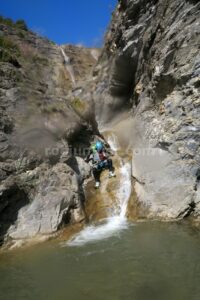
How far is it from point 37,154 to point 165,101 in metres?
7.40

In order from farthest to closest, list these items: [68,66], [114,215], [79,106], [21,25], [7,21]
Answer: [21,25] → [7,21] → [68,66] → [79,106] → [114,215]

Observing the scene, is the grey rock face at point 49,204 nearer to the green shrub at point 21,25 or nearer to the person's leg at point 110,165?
the person's leg at point 110,165

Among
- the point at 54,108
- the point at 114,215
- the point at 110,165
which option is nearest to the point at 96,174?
the point at 110,165

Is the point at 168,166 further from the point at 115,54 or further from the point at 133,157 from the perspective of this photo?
the point at 115,54

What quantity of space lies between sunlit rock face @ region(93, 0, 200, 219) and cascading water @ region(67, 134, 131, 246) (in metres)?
0.61

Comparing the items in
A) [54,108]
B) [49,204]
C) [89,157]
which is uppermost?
[54,108]

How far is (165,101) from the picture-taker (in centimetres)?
1834

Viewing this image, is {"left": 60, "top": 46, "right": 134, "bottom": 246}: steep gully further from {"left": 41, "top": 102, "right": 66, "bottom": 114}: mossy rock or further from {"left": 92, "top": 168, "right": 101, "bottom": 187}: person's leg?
{"left": 41, "top": 102, "right": 66, "bottom": 114}: mossy rock

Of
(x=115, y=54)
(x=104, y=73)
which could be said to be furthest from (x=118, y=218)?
(x=104, y=73)

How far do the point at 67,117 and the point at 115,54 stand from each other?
13.1 m

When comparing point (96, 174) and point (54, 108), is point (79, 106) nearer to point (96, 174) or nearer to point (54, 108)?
point (54, 108)

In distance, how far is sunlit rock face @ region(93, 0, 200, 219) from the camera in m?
14.7

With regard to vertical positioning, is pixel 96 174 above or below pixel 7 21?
below

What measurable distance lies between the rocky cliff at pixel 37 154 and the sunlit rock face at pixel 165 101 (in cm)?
306
